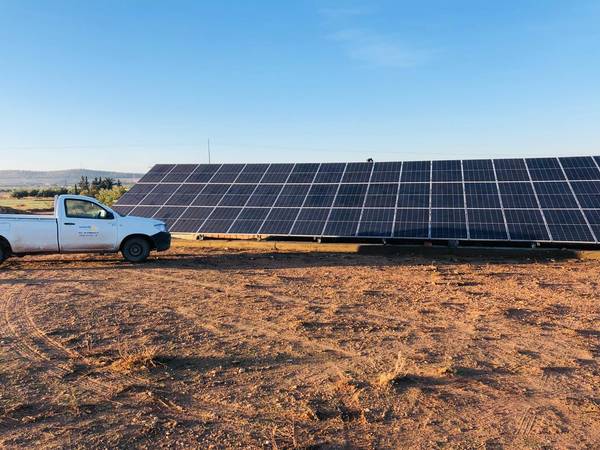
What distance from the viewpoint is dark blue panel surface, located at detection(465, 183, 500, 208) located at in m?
16.9

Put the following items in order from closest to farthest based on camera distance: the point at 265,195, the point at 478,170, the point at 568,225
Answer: the point at 568,225 < the point at 478,170 < the point at 265,195

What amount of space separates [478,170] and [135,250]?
13190mm

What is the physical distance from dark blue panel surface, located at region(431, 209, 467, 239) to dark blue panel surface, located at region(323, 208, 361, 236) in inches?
103

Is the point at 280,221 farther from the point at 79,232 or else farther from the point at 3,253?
the point at 3,253

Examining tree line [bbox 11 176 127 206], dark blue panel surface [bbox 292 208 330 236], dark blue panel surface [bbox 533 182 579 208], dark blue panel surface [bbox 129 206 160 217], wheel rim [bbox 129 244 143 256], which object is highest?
tree line [bbox 11 176 127 206]

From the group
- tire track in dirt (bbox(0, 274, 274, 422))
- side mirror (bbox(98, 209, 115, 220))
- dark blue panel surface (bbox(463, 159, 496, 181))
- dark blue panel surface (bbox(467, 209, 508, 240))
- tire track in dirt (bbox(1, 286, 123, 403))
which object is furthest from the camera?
dark blue panel surface (bbox(463, 159, 496, 181))

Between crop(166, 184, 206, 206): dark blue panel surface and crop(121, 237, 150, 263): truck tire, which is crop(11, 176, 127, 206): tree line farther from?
crop(121, 237, 150, 263): truck tire

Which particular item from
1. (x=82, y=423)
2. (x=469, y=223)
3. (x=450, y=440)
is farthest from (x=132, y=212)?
(x=450, y=440)

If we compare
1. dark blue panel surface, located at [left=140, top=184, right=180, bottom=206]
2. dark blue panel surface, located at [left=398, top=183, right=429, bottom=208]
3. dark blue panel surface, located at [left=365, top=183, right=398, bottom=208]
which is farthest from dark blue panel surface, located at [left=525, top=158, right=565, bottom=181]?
dark blue panel surface, located at [left=140, top=184, right=180, bottom=206]

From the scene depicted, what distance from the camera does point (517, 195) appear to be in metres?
17.1

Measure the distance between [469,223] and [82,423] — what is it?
45.6ft

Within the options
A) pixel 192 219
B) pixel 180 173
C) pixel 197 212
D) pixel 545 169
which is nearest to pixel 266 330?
pixel 192 219

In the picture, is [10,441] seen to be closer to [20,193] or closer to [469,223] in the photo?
[469,223]

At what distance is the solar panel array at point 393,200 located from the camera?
15.9 metres
